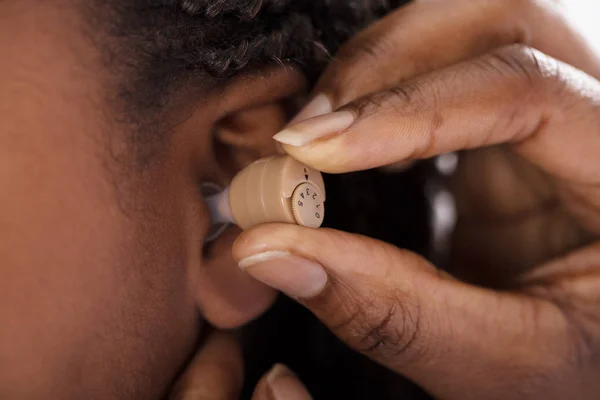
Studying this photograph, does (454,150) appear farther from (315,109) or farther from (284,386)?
(284,386)

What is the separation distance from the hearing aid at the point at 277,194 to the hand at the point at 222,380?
21cm

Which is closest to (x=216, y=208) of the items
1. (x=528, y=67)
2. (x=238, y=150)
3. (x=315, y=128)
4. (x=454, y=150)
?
(x=238, y=150)

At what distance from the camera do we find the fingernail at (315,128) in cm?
64

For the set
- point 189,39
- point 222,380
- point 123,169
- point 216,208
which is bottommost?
point 222,380

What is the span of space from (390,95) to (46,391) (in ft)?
1.77

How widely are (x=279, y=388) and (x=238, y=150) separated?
349 millimetres

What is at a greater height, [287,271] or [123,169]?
[123,169]

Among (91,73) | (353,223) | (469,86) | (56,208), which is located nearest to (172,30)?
(91,73)

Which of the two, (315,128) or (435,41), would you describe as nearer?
(315,128)

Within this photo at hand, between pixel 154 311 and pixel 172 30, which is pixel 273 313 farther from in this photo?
pixel 172 30

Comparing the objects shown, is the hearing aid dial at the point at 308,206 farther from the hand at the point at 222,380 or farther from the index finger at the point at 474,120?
the hand at the point at 222,380

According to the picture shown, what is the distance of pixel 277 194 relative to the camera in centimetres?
65

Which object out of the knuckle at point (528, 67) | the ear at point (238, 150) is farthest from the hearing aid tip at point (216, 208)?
the knuckle at point (528, 67)

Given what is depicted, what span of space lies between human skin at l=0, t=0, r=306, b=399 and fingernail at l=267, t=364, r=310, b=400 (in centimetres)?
13
